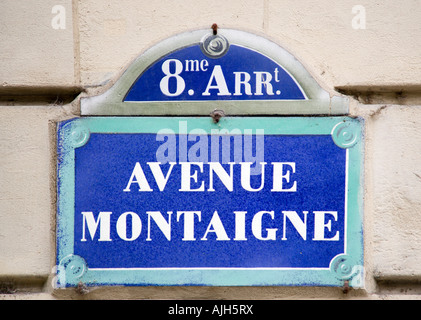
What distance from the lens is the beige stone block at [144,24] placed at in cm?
163

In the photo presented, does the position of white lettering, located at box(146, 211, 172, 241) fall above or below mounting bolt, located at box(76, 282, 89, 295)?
above

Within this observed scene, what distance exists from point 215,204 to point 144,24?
550mm

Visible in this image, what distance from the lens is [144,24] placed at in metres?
1.64

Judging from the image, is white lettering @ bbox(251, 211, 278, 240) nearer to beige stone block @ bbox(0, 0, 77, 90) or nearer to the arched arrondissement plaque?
the arched arrondissement plaque

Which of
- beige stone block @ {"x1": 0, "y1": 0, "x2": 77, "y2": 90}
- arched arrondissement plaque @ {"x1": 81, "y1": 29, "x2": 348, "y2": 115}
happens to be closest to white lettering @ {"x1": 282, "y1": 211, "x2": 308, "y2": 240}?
arched arrondissement plaque @ {"x1": 81, "y1": 29, "x2": 348, "y2": 115}

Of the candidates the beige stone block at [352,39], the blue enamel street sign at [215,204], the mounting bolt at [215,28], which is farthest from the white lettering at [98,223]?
the beige stone block at [352,39]

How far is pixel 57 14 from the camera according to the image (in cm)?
164

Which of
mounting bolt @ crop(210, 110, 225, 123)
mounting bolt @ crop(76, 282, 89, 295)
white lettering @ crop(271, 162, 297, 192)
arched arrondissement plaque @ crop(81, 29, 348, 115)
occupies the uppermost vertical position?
arched arrondissement plaque @ crop(81, 29, 348, 115)

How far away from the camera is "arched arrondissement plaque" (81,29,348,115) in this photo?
5.24 ft

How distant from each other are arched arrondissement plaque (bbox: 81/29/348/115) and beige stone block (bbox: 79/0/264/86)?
4 centimetres

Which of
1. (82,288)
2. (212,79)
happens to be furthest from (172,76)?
(82,288)

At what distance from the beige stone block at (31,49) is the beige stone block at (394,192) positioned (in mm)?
884

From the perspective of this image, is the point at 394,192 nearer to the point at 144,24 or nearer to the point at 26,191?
the point at 144,24
